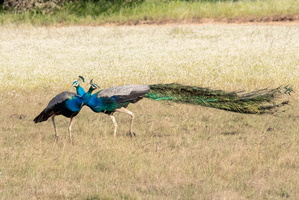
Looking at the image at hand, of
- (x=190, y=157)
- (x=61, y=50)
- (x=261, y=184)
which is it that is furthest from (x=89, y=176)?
(x=61, y=50)

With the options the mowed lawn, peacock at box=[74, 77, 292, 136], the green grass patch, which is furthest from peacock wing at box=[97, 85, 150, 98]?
the green grass patch

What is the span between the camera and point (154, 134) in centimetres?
1080

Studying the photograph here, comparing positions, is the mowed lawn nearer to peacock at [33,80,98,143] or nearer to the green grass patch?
peacock at [33,80,98,143]

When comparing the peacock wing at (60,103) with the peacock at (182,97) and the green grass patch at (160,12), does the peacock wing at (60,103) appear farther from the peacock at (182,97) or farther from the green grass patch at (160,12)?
the green grass patch at (160,12)

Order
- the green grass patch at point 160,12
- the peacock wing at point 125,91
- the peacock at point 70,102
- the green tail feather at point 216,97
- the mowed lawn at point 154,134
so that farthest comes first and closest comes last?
1. the green grass patch at point 160,12
2. the green tail feather at point 216,97
3. the peacock wing at point 125,91
4. the peacock at point 70,102
5. the mowed lawn at point 154,134

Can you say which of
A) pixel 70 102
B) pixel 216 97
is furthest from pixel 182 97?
pixel 70 102

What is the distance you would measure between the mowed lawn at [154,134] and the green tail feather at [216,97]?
524 mm

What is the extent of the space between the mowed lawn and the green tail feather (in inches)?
20.6

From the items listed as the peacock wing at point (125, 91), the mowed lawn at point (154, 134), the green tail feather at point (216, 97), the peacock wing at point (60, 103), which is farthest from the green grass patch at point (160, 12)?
the peacock wing at point (60, 103)

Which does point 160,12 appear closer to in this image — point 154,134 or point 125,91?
point 154,134

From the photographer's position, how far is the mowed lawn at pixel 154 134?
292 inches

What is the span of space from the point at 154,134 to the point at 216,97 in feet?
4.56

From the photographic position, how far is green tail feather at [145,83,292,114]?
991 cm

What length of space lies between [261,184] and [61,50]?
1702cm
